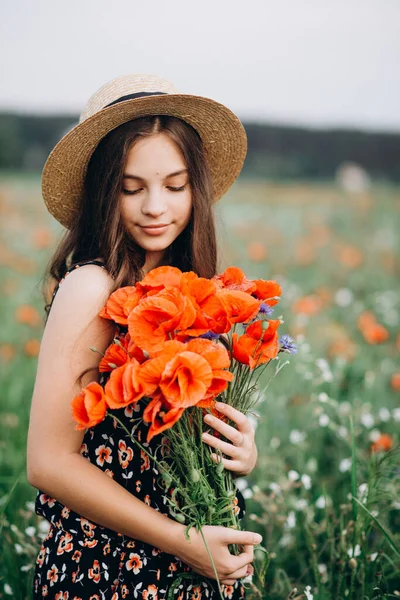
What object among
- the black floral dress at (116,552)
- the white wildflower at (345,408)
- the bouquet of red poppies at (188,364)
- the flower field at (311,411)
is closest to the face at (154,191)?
the black floral dress at (116,552)

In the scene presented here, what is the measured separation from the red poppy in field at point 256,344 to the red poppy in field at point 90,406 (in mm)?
295

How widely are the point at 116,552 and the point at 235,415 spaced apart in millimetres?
465

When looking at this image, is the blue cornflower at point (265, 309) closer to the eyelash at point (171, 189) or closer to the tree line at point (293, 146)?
the eyelash at point (171, 189)

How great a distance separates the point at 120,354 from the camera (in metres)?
1.21

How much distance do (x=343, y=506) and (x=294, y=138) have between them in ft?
39.3

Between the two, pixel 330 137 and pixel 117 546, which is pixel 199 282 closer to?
pixel 117 546

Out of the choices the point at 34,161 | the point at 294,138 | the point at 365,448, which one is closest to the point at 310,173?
the point at 294,138

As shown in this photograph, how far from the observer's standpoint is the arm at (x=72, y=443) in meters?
1.34

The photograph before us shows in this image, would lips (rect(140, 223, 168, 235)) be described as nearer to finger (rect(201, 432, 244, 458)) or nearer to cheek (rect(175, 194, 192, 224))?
cheek (rect(175, 194, 192, 224))

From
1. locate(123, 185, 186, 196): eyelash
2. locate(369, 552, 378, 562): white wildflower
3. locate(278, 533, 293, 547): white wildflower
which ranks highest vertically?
locate(123, 185, 186, 196): eyelash

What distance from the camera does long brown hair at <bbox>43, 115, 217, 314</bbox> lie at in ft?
4.96

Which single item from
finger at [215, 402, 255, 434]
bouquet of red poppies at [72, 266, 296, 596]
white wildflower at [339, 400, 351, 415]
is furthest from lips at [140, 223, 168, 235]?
white wildflower at [339, 400, 351, 415]

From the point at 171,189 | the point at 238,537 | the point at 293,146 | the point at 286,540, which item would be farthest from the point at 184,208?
the point at 293,146

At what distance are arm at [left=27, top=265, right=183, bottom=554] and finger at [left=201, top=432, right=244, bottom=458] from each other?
0.64 ft
